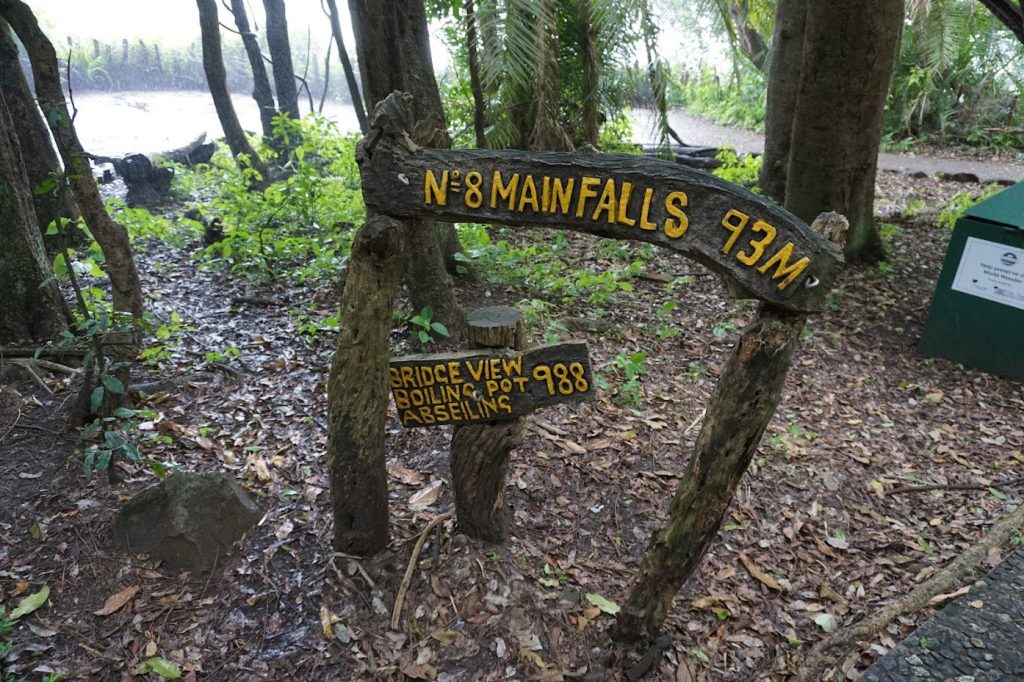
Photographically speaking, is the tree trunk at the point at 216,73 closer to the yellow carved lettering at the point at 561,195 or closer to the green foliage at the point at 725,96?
the yellow carved lettering at the point at 561,195

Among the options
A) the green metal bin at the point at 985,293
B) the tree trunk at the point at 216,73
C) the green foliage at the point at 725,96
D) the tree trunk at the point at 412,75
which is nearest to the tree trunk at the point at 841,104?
the green metal bin at the point at 985,293

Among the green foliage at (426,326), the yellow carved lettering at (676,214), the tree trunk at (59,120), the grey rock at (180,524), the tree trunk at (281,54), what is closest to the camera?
the yellow carved lettering at (676,214)

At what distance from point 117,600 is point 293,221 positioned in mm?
5024

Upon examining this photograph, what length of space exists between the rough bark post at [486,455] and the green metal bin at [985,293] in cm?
420

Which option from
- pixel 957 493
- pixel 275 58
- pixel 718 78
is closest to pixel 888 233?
pixel 957 493

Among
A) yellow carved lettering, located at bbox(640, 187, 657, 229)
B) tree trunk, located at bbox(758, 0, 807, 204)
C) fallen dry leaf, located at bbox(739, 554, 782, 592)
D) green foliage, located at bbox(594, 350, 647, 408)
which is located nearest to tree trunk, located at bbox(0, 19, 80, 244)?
green foliage, located at bbox(594, 350, 647, 408)

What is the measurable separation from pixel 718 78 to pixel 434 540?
60.3ft

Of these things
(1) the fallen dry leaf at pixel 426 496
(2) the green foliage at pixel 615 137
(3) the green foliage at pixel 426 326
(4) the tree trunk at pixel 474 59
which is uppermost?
(4) the tree trunk at pixel 474 59

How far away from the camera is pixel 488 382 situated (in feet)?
9.15

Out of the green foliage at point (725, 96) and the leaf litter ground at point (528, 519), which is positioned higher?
the green foliage at point (725, 96)

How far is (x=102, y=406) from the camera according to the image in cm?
372

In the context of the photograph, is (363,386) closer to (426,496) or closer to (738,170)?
(426,496)

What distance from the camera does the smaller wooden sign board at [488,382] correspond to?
2750 mm

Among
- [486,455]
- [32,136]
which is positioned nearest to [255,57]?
[32,136]
